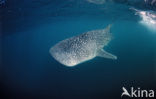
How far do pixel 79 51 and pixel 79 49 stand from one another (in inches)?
2.7

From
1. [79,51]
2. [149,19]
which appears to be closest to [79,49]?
[79,51]

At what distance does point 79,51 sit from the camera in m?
5.21

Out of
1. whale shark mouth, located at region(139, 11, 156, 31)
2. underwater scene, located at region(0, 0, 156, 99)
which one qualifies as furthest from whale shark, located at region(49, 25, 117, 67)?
whale shark mouth, located at region(139, 11, 156, 31)

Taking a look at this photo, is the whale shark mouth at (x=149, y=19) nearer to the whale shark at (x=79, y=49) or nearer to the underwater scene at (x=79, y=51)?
the underwater scene at (x=79, y=51)

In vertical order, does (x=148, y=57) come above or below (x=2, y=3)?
below

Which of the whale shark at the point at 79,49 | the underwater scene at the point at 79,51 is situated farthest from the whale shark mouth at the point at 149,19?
the whale shark at the point at 79,49

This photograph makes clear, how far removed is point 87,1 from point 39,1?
2441 millimetres

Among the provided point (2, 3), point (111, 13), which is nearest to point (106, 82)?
point (111, 13)

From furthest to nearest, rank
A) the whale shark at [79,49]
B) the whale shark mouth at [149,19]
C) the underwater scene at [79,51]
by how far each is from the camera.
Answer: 1. the whale shark mouth at [149,19]
2. the underwater scene at [79,51]
3. the whale shark at [79,49]

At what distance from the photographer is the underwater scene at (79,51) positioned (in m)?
6.07

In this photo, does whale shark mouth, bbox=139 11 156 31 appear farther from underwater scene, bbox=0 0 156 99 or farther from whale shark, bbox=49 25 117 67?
whale shark, bbox=49 25 117 67

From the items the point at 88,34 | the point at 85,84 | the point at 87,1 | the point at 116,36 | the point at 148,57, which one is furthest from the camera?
the point at 116,36

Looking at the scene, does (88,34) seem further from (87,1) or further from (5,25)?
(5,25)

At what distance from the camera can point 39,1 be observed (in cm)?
891
